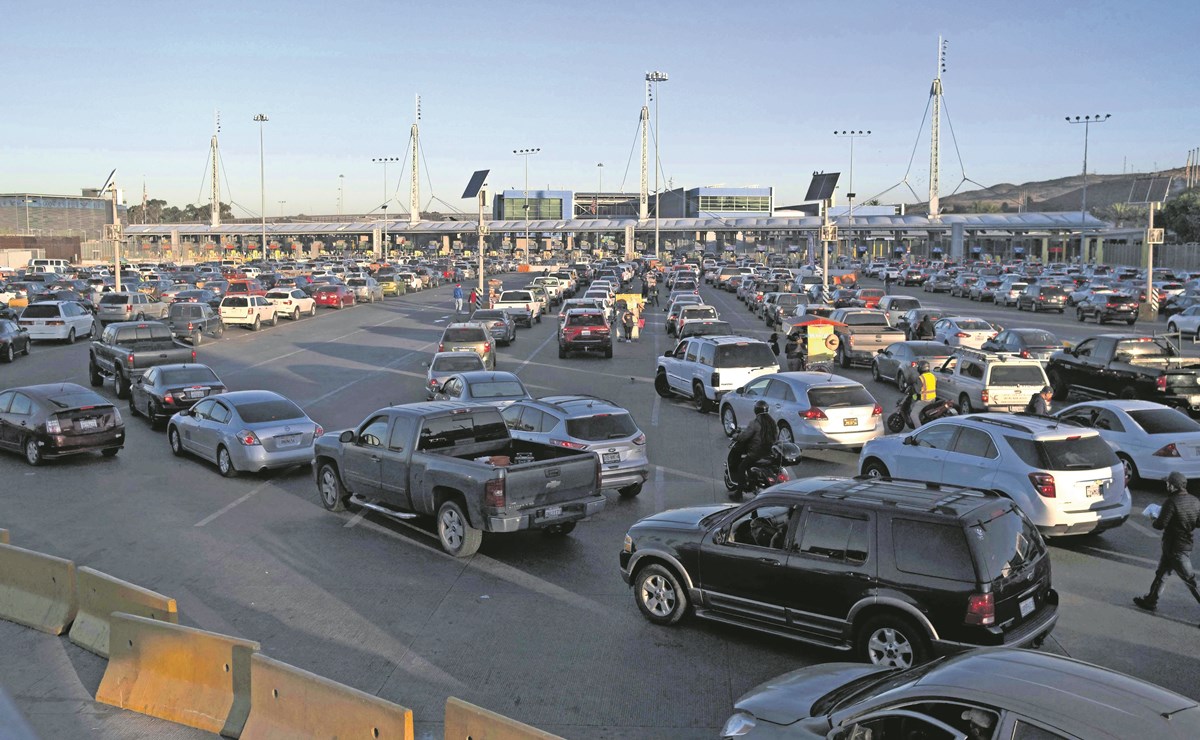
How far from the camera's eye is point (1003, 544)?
8.38 meters

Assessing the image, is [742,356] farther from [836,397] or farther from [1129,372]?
[1129,372]

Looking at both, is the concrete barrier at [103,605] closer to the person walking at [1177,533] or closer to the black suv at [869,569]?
the black suv at [869,569]

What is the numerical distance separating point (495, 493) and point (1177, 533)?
7076mm

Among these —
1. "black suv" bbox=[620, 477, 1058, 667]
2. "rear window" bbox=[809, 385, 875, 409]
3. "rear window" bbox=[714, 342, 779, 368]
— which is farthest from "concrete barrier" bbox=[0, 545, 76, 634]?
"rear window" bbox=[714, 342, 779, 368]

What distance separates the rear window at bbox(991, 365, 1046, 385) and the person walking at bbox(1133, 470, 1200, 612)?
11.0 m

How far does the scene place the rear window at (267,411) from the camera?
17719 mm

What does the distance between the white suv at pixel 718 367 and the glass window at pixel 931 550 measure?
14.7 metres

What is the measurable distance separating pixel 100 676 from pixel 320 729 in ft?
10.7

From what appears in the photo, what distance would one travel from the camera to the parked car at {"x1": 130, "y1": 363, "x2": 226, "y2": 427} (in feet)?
72.6

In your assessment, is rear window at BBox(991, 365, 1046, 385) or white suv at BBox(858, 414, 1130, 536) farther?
rear window at BBox(991, 365, 1046, 385)

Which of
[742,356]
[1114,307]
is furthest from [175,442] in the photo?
[1114,307]

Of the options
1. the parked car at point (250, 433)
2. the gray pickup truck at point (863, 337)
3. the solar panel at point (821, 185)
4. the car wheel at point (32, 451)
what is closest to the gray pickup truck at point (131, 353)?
the car wheel at point (32, 451)

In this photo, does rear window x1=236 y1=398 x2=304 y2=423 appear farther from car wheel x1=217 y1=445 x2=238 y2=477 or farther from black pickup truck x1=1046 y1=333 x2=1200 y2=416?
black pickup truck x1=1046 y1=333 x2=1200 y2=416

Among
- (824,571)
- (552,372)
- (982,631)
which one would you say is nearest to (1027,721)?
(982,631)
